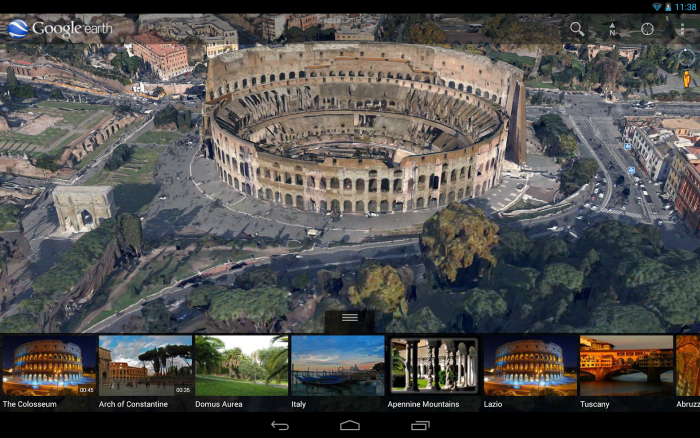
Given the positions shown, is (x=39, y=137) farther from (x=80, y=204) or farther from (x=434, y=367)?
(x=434, y=367)

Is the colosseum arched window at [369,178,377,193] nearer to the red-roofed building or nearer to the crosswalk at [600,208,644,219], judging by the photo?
the crosswalk at [600,208,644,219]

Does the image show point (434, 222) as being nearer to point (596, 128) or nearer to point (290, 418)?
point (290, 418)

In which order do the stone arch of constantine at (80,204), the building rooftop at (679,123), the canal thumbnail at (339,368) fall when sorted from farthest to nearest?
the building rooftop at (679,123), the stone arch of constantine at (80,204), the canal thumbnail at (339,368)

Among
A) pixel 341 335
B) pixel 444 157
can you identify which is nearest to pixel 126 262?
pixel 444 157

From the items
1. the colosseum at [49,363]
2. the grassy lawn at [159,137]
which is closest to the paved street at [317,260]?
the colosseum at [49,363]

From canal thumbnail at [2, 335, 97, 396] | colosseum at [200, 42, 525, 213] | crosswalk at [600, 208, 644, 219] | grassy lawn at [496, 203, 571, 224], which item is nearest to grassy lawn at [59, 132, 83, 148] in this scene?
colosseum at [200, 42, 525, 213]

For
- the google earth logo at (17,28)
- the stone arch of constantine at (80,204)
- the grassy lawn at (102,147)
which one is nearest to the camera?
the google earth logo at (17,28)

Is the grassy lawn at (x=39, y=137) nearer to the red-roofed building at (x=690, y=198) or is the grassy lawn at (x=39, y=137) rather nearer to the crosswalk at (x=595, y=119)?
the crosswalk at (x=595, y=119)

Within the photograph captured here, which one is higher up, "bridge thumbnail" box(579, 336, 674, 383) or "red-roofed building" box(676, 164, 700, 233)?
"bridge thumbnail" box(579, 336, 674, 383)
